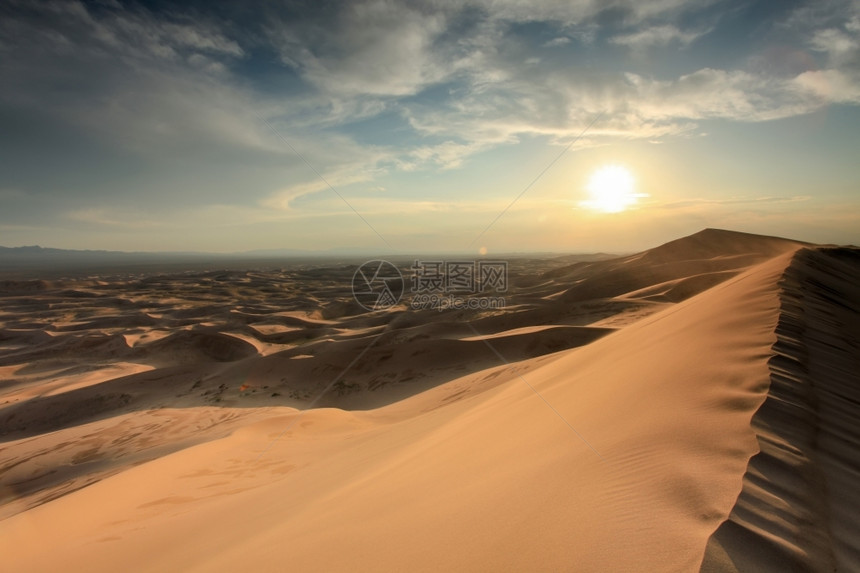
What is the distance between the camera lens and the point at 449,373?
39.6 feet

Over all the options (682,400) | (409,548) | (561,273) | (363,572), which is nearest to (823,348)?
(682,400)

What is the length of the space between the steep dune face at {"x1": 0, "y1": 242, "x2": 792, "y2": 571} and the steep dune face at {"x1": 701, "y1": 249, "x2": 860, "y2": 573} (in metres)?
0.08

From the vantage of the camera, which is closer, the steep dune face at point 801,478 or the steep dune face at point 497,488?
the steep dune face at point 801,478

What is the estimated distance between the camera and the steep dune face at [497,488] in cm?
180

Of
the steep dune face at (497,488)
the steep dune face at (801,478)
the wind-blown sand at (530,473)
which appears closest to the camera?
the steep dune face at (801,478)

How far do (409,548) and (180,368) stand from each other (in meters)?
15.1

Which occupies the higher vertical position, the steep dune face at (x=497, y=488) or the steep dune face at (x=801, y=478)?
the steep dune face at (x=801, y=478)

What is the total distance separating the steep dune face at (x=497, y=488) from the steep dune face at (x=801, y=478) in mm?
81

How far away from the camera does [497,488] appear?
2.58m

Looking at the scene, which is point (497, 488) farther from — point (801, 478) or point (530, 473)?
point (801, 478)

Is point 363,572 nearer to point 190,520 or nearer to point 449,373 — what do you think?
point 190,520

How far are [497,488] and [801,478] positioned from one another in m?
1.59

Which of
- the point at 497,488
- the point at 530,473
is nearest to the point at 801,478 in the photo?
the point at 530,473

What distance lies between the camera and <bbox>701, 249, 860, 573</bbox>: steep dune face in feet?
4.58
